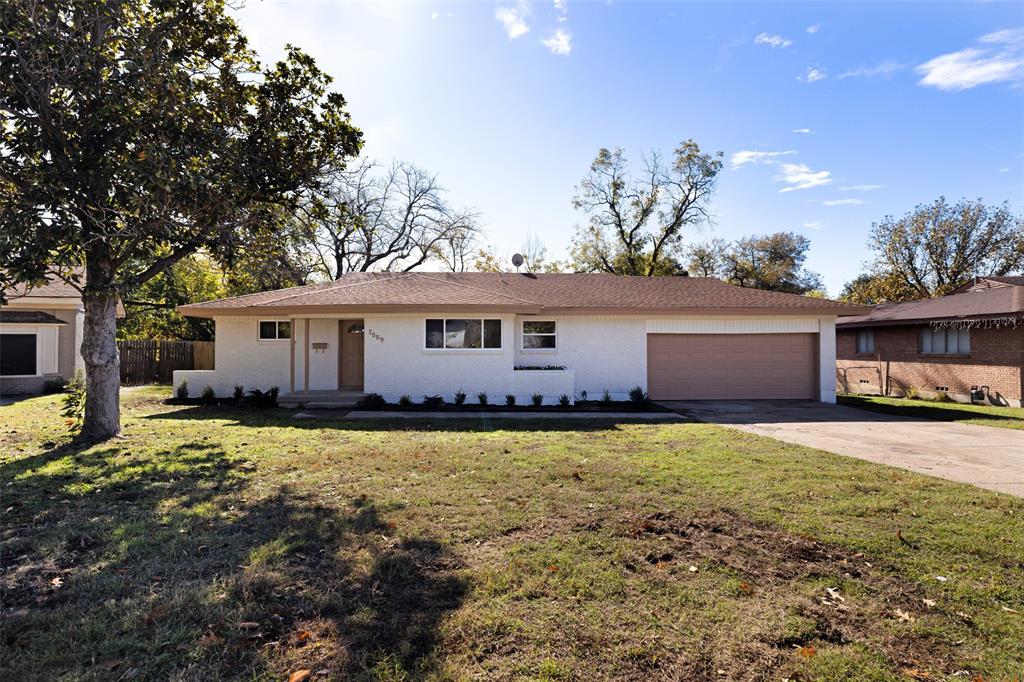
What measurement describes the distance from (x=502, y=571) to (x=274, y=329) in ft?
45.4

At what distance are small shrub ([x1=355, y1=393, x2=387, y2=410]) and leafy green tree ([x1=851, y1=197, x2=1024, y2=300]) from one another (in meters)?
32.7

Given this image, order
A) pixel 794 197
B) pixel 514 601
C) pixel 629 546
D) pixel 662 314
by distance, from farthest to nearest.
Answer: pixel 794 197
pixel 662 314
pixel 629 546
pixel 514 601

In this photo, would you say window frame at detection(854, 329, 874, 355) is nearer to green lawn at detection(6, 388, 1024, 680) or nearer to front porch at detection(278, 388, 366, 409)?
green lawn at detection(6, 388, 1024, 680)

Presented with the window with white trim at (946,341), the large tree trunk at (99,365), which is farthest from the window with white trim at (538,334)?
the window with white trim at (946,341)

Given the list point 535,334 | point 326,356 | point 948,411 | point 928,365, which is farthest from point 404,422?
point 928,365

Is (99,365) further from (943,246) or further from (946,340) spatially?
(943,246)

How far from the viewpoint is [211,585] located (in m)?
3.50

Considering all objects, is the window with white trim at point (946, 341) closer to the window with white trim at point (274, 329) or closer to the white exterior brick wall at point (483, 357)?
the white exterior brick wall at point (483, 357)

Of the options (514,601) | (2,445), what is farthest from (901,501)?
(2,445)

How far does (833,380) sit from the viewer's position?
614 inches

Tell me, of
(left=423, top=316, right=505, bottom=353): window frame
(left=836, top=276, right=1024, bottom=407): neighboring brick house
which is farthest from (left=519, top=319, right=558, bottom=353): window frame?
(left=836, top=276, right=1024, bottom=407): neighboring brick house

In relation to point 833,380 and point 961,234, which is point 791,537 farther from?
point 961,234

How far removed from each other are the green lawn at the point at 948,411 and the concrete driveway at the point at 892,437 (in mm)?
814

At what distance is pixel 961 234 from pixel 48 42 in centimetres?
4035
